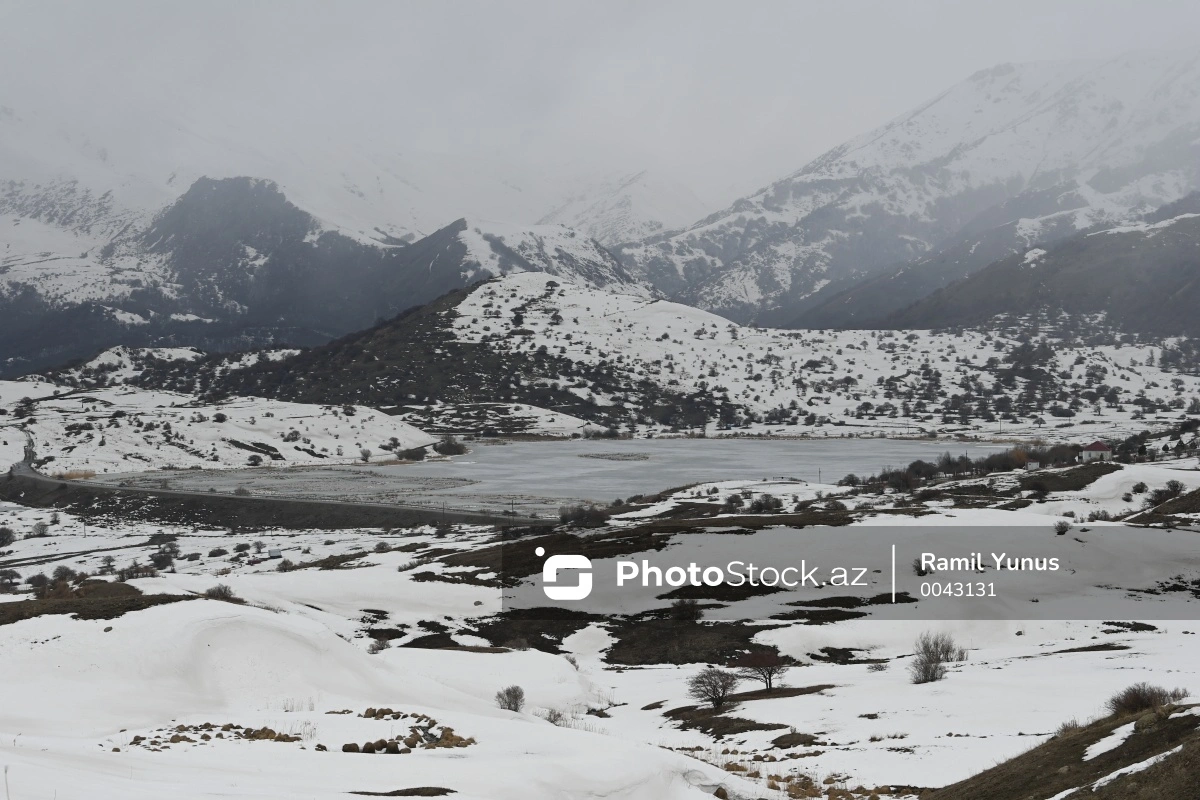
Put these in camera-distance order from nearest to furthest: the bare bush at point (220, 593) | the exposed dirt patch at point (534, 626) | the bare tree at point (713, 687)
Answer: the bare tree at point (713, 687) → the bare bush at point (220, 593) → the exposed dirt patch at point (534, 626)

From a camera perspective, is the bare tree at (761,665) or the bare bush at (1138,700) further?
the bare tree at (761,665)

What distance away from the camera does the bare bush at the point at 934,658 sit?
34562 millimetres

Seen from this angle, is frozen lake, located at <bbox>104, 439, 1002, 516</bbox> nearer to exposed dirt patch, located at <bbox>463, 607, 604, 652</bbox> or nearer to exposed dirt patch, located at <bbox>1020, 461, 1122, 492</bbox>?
exposed dirt patch, located at <bbox>1020, 461, 1122, 492</bbox>

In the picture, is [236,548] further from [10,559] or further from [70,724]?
[70,724]

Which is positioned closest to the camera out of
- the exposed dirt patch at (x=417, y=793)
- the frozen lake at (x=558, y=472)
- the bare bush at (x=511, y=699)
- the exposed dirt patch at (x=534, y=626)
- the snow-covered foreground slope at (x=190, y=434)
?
the exposed dirt patch at (x=417, y=793)

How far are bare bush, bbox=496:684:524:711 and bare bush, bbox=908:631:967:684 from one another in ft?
47.7

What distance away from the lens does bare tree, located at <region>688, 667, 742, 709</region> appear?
36.1m

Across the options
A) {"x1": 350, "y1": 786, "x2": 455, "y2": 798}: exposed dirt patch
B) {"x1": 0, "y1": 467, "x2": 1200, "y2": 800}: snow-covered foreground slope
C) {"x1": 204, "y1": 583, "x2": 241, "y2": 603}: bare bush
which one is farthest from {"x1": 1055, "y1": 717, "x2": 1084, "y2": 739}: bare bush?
{"x1": 204, "y1": 583, "x2": 241, "y2": 603}: bare bush

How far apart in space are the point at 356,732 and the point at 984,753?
15.2 metres

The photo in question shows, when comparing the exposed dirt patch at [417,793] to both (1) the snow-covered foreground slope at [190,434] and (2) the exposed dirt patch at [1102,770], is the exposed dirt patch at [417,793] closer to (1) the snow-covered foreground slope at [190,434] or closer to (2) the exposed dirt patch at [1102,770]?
(2) the exposed dirt patch at [1102,770]

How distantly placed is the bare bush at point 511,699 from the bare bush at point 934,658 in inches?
572

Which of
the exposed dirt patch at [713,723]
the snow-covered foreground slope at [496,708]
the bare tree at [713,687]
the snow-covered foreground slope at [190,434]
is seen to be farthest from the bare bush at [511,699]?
the snow-covered foreground slope at [190,434]

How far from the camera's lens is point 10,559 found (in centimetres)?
8888

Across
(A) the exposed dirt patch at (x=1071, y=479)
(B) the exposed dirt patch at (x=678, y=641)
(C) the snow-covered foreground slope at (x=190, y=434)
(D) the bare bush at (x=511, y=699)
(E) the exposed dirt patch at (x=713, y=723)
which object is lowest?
(B) the exposed dirt patch at (x=678, y=641)
